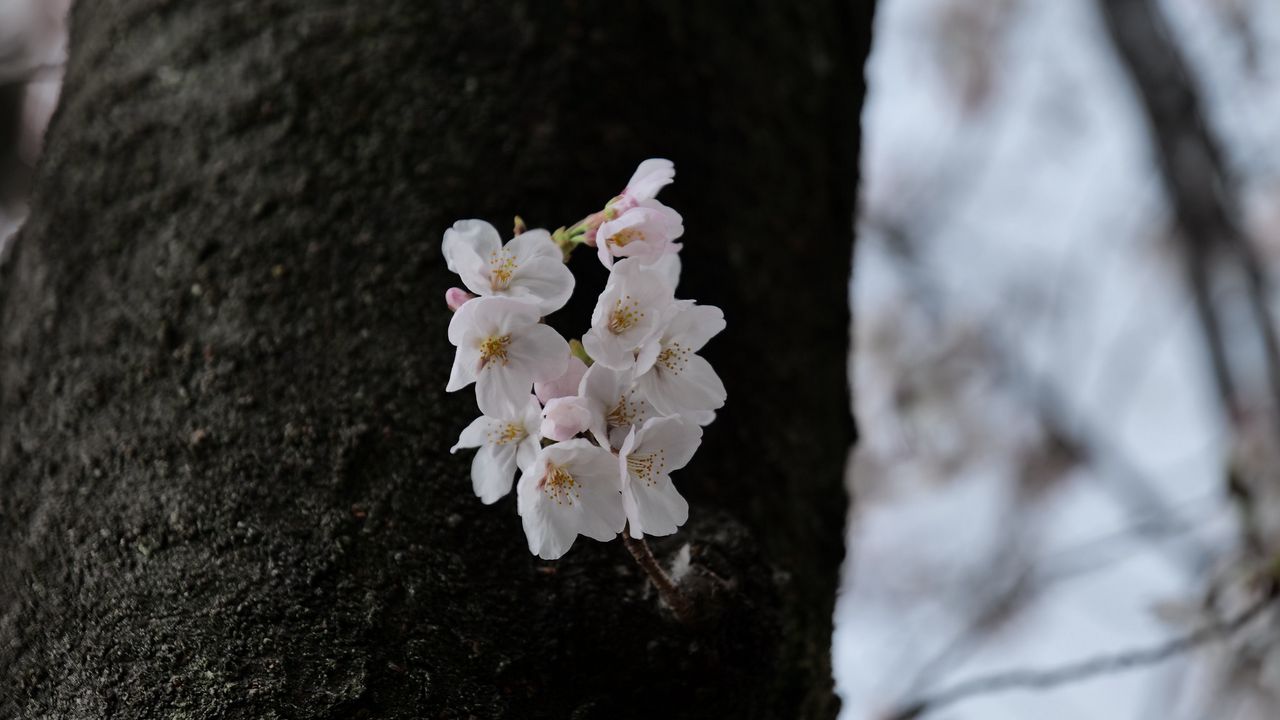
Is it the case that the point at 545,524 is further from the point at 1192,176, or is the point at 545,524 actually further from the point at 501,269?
the point at 1192,176

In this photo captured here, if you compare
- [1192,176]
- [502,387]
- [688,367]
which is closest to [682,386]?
[688,367]

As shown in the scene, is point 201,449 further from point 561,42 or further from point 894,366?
point 894,366

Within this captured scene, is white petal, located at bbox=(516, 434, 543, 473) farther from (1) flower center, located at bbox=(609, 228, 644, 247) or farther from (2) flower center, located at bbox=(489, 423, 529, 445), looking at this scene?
(1) flower center, located at bbox=(609, 228, 644, 247)

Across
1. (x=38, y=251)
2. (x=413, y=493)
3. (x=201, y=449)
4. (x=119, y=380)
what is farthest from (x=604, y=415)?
(x=38, y=251)

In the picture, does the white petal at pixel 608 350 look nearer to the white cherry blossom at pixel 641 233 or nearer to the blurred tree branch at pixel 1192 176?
the white cherry blossom at pixel 641 233

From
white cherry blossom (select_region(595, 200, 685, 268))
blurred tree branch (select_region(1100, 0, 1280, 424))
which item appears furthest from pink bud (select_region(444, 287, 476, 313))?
blurred tree branch (select_region(1100, 0, 1280, 424))

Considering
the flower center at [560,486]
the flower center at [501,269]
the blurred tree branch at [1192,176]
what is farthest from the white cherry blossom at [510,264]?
the blurred tree branch at [1192,176]
